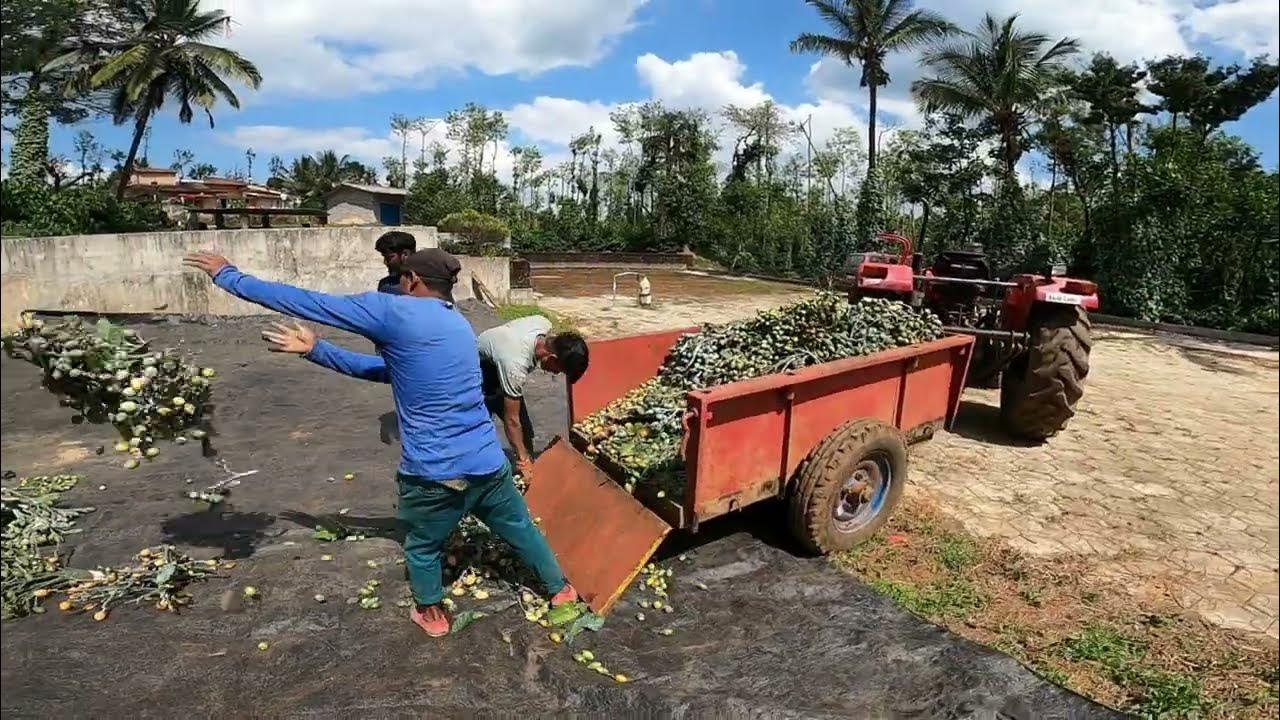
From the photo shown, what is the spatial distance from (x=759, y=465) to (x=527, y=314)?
1007 cm

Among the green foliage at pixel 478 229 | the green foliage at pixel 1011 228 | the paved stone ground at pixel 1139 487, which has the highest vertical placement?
the green foliage at pixel 1011 228

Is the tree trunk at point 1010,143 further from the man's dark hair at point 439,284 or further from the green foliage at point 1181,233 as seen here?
the man's dark hair at point 439,284

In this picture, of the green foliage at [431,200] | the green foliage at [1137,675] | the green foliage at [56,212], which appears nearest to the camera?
the green foliage at [1137,675]

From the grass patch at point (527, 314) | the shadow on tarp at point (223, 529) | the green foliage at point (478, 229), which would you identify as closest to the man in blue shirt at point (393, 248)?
the shadow on tarp at point (223, 529)

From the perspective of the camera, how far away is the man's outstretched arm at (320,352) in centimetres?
280

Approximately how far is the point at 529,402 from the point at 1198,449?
18.0 ft

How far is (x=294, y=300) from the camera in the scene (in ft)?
9.02

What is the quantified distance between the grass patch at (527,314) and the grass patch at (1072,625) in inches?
342

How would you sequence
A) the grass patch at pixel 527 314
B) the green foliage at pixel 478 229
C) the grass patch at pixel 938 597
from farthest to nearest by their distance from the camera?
the green foliage at pixel 478 229 → the grass patch at pixel 527 314 → the grass patch at pixel 938 597

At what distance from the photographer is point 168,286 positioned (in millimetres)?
11734

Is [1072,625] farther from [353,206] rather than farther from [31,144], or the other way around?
[353,206]

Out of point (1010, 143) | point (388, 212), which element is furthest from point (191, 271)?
point (388, 212)

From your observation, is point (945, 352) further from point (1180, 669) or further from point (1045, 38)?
point (1045, 38)

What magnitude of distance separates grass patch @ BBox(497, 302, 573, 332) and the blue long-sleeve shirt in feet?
30.2
